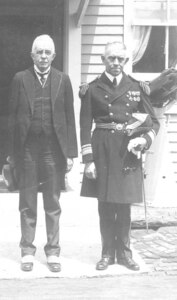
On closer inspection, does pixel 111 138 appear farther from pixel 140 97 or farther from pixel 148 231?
pixel 148 231

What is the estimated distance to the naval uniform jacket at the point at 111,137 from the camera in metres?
5.38

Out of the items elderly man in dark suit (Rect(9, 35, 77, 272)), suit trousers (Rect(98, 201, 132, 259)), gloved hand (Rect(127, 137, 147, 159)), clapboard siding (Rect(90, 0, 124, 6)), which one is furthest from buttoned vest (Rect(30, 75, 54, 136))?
clapboard siding (Rect(90, 0, 124, 6))

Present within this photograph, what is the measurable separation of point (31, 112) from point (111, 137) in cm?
64

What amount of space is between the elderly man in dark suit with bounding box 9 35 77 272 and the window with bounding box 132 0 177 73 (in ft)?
12.5

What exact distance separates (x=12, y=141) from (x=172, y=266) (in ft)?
5.46

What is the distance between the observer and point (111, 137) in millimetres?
5398

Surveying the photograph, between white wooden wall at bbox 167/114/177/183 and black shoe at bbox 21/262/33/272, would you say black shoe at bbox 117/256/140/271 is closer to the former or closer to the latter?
black shoe at bbox 21/262/33/272

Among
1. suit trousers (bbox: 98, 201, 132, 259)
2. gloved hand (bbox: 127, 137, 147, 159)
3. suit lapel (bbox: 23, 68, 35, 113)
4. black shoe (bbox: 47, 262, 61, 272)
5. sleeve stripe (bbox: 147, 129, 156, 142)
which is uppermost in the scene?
suit lapel (bbox: 23, 68, 35, 113)

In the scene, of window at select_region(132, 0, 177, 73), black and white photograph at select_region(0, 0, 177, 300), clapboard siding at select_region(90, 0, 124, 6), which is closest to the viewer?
black and white photograph at select_region(0, 0, 177, 300)

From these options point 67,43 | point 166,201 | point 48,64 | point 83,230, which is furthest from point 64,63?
point 48,64

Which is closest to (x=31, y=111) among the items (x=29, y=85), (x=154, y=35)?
(x=29, y=85)

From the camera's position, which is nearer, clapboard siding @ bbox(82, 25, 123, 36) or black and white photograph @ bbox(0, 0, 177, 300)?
black and white photograph @ bbox(0, 0, 177, 300)

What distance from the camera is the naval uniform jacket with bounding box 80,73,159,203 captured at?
5379 millimetres

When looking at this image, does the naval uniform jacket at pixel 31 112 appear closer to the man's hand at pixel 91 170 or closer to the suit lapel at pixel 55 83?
the suit lapel at pixel 55 83
